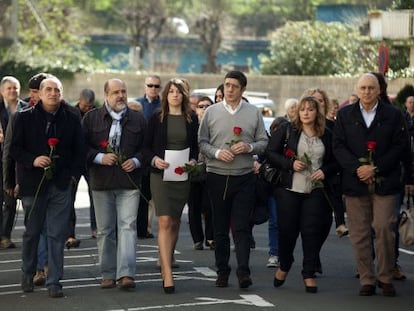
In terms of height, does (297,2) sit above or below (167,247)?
above

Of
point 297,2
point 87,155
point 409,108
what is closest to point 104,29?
point 297,2

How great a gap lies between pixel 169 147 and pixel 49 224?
1347 millimetres

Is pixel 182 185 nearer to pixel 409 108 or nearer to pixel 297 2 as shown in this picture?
pixel 409 108

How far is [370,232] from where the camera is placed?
460 inches

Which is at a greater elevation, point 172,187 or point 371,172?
point 371,172

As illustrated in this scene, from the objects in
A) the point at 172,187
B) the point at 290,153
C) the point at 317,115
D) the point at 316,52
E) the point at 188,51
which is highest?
the point at 188,51

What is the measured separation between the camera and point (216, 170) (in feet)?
39.2

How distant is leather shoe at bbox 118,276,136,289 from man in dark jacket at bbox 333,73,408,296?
2.08 m

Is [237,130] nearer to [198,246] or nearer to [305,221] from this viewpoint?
[305,221]

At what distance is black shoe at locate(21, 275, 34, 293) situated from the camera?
1168 cm

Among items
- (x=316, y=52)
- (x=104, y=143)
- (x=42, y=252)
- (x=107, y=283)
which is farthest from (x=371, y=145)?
(x=316, y=52)

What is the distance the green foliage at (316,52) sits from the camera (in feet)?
140

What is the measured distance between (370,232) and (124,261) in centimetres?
229

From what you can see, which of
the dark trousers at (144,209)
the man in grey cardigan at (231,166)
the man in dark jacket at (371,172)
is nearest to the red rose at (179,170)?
the man in grey cardigan at (231,166)
